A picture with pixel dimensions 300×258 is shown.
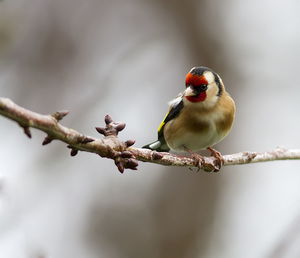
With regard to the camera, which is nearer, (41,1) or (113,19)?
(41,1)

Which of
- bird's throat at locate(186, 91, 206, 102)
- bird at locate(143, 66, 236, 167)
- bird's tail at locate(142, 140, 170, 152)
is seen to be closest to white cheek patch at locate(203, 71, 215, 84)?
bird at locate(143, 66, 236, 167)

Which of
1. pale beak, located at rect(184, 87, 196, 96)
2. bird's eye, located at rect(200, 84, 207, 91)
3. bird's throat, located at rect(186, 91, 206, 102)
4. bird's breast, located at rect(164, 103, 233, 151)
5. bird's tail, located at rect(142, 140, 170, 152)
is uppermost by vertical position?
bird's eye, located at rect(200, 84, 207, 91)

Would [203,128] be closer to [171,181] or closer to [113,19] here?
[171,181]

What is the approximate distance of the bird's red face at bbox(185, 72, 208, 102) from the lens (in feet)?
15.2

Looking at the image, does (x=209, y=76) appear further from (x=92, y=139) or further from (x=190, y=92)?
(x=92, y=139)

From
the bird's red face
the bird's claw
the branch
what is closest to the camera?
the branch

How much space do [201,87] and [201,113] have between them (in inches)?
8.6

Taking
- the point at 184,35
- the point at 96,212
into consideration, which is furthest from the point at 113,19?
the point at 96,212

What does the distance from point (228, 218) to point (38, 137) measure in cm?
337

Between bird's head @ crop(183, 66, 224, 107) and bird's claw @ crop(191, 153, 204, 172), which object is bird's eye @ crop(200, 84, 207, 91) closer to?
bird's head @ crop(183, 66, 224, 107)

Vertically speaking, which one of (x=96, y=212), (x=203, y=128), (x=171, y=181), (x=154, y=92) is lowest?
(x=96, y=212)

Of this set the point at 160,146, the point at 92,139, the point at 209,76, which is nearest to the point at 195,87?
the point at 209,76

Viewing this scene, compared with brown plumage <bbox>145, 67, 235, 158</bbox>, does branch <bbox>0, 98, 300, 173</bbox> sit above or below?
above

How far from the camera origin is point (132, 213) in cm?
937
